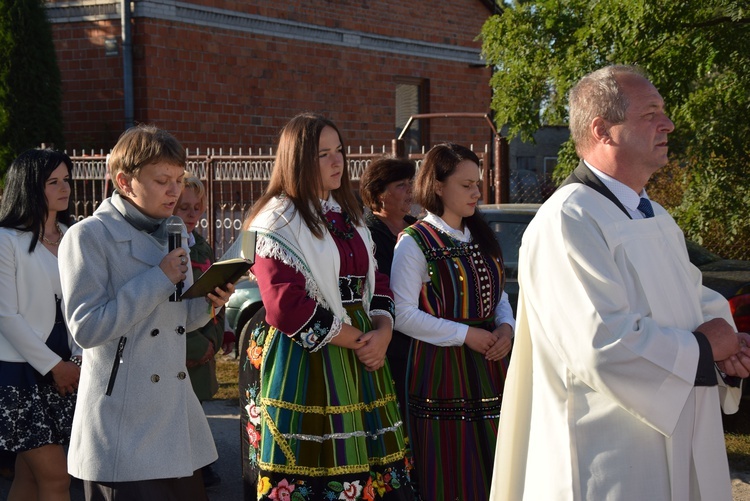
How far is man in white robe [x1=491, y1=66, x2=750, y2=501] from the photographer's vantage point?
280 centimetres

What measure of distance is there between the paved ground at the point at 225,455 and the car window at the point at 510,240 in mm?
2238

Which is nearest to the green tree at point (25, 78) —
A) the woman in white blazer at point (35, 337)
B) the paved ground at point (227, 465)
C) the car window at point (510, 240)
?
the paved ground at point (227, 465)

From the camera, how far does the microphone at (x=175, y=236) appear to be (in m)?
3.46

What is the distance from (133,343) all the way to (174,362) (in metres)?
0.17

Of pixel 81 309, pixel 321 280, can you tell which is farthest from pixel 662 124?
pixel 81 309

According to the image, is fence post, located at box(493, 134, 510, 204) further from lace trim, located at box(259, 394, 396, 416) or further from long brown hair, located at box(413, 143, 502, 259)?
lace trim, located at box(259, 394, 396, 416)

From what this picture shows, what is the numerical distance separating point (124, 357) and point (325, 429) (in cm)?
81

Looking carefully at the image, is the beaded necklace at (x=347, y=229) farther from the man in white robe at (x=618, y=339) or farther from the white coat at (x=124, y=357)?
the man in white robe at (x=618, y=339)

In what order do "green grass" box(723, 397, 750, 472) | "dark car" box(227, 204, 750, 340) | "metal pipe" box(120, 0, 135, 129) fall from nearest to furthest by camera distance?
"green grass" box(723, 397, 750, 472), "dark car" box(227, 204, 750, 340), "metal pipe" box(120, 0, 135, 129)

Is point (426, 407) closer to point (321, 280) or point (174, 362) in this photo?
point (321, 280)

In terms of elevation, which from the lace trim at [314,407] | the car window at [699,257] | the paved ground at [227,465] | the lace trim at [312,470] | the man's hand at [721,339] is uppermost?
the car window at [699,257]

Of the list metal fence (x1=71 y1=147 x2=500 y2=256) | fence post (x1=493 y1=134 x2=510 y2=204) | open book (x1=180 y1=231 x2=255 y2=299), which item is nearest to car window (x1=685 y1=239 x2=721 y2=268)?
fence post (x1=493 y1=134 x2=510 y2=204)

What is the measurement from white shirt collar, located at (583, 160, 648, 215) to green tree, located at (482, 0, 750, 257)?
4976 mm

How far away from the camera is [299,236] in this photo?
373cm
